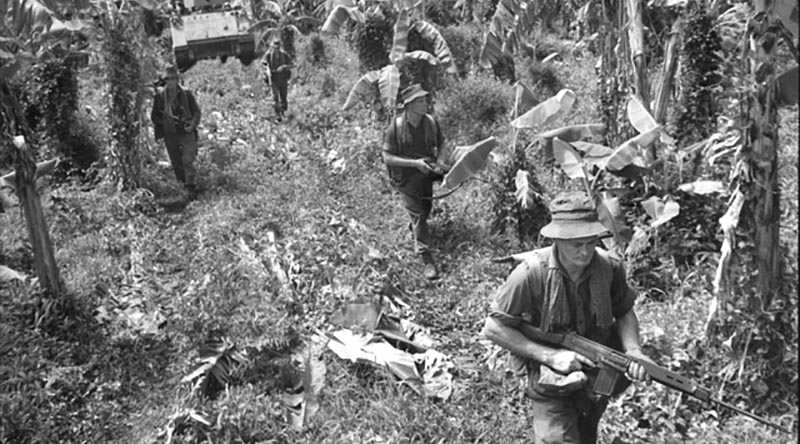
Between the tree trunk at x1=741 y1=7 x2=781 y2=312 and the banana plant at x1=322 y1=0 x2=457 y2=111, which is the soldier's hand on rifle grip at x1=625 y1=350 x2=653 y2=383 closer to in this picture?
the tree trunk at x1=741 y1=7 x2=781 y2=312

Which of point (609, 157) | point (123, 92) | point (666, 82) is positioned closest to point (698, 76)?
point (666, 82)

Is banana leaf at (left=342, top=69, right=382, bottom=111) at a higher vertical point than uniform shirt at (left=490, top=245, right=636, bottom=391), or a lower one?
higher

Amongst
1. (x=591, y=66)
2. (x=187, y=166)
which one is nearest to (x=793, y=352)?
(x=187, y=166)

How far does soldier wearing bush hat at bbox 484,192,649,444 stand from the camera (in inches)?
145

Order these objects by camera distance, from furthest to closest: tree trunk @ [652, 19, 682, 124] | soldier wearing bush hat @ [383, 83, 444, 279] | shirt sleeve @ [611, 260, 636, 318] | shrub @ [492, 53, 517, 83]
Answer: shrub @ [492, 53, 517, 83] → tree trunk @ [652, 19, 682, 124] → soldier wearing bush hat @ [383, 83, 444, 279] → shirt sleeve @ [611, 260, 636, 318]

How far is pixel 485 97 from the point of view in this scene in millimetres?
12297

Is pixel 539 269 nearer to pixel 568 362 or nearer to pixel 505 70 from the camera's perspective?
pixel 568 362

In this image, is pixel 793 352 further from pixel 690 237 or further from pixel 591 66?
pixel 591 66

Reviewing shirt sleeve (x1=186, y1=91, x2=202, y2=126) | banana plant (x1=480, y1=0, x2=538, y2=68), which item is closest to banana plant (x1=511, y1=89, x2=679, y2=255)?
banana plant (x1=480, y1=0, x2=538, y2=68)

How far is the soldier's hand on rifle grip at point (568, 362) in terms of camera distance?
3.68 meters

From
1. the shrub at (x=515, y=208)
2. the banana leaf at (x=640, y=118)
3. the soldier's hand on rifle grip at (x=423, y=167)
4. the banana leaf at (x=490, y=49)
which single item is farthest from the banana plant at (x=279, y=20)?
the banana leaf at (x=640, y=118)

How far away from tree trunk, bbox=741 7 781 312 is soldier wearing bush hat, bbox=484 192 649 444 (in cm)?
190

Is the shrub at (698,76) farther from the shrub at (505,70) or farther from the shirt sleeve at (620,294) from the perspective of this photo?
the shirt sleeve at (620,294)

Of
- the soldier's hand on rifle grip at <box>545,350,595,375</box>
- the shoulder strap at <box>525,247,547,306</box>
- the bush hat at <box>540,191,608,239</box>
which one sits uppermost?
the bush hat at <box>540,191,608,239</box>
